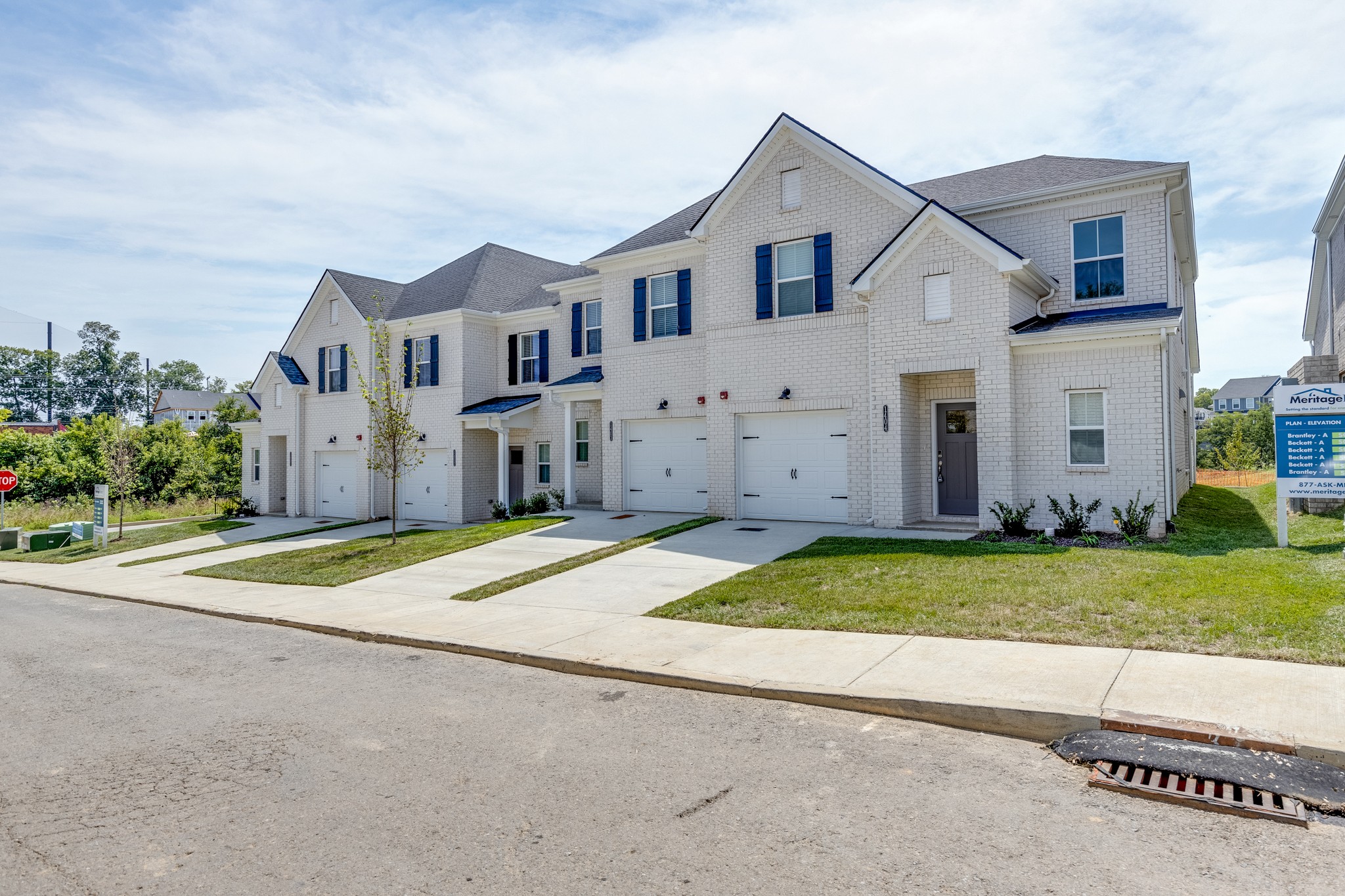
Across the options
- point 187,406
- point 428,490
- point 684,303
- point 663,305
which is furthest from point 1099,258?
point 187,406

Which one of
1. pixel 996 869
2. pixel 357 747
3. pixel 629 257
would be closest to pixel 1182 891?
pixel 996 869

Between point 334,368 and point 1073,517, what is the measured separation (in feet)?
78.7

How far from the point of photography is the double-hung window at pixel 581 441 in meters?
23.2

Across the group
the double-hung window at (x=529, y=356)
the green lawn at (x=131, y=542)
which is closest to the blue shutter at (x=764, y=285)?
the double-hung window at (x=529, y=356)

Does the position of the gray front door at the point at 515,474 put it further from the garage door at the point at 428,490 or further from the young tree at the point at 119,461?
the young tree at the point at 119,461

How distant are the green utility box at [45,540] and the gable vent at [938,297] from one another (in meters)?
25.5

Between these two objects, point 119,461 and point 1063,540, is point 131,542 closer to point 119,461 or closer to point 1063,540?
point 119,461

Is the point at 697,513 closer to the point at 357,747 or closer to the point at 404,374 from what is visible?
the point at 404,374

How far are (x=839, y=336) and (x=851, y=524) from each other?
12.8 feet

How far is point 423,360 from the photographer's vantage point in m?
25.9

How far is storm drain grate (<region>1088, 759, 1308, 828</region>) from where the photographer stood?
4324 mm

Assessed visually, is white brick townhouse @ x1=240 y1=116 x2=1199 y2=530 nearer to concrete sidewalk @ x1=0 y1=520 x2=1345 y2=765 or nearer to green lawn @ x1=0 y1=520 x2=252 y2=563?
concrete sidewalk @ x1=0 y1=520 x2=1345 y2=765

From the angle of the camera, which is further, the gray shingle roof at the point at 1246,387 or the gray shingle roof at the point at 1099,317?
the gray shingle roof at the point at 1246,387

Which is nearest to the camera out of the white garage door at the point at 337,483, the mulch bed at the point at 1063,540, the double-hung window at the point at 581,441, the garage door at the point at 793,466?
the mulch bed at the point at 1063,540
